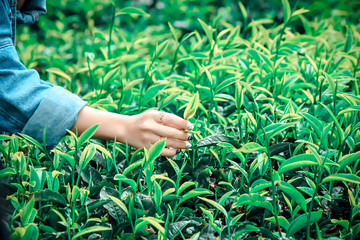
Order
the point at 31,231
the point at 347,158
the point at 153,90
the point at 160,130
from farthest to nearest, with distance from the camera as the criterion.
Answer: the point at 153,90 < the point at 160,130 < the point at 347,158 < the point at 31,231

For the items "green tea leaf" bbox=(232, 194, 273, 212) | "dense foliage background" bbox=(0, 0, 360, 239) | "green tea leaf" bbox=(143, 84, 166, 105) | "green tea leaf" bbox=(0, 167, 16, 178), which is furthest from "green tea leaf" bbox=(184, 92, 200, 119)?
"green tea leaf" bbox=(0, 167, 16, 178)

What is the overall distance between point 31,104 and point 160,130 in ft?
1.14

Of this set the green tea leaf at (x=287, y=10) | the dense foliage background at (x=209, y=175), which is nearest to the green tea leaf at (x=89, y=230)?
the dense foliage background at (x=209, y=175)

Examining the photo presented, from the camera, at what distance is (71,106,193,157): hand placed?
37.0 inches

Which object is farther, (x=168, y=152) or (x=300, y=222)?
(x=168, y=152)

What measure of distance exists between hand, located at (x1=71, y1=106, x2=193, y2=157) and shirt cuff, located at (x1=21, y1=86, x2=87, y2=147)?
31 mm

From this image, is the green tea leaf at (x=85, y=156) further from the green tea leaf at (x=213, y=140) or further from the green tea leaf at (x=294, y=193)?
the green tea leaf at (x=294, y=193)

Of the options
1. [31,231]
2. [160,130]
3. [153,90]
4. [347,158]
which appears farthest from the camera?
[153,90]

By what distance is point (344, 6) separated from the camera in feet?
8.39

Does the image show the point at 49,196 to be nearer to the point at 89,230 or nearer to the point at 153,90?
the point at 89,230

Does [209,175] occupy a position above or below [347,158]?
below

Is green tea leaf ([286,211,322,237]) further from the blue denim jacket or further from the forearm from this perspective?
the blue denim jacket

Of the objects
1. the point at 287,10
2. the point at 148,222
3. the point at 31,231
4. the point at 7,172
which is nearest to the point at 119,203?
the point at 148,222

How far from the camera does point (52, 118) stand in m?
0.96
